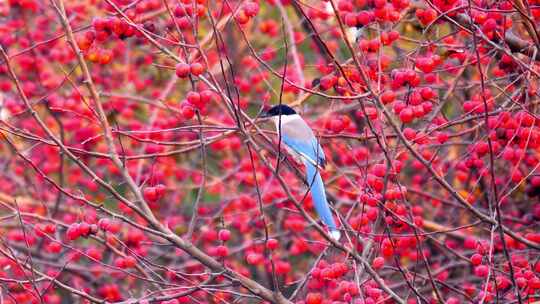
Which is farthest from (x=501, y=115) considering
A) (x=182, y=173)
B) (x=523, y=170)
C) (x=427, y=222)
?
(x=182, y=173)

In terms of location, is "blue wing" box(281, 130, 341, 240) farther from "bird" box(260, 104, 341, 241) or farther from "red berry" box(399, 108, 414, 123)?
"red berry" box(399, 108, 414, 123)

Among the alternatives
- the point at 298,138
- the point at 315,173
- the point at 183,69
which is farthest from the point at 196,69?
the point at 298,138

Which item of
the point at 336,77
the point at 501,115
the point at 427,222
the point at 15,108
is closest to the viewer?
the point at 501,115

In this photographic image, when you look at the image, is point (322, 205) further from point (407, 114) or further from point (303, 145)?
point (303, 145)

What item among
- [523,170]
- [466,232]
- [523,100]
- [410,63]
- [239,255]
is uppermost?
[410,63]

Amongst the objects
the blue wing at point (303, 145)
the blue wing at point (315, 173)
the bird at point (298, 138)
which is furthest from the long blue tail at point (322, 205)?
the blue wing at point (303, 145)

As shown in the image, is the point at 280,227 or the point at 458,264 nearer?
the point at 458,264

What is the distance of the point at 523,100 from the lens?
353 cm

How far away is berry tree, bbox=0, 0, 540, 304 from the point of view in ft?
9.19

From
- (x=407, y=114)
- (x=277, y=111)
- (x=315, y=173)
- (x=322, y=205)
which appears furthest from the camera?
(x=277, y=111)

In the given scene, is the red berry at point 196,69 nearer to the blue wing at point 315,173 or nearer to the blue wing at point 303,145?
the blue wing at point 315,173

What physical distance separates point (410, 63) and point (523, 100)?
0.58 metres

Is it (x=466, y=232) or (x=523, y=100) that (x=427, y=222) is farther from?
(x=523, y=100)

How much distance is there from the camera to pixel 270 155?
4.43 meters
